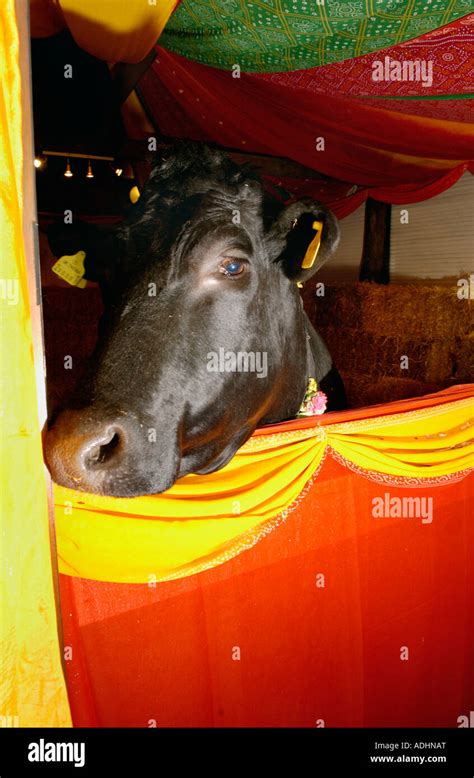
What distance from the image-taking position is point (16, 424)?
1342 millimetres

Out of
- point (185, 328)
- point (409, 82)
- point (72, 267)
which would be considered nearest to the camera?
point (185, 328)

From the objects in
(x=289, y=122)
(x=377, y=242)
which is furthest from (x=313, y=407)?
(x=377, y=242)

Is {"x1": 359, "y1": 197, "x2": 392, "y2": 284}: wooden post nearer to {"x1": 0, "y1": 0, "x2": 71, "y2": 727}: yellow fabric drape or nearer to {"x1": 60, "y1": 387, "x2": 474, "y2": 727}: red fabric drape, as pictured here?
{"x1": 60, "y1": 387, "x2": 474, "y2": 727}: red fabric drape

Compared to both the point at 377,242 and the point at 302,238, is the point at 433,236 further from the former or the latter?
the point at 302,238

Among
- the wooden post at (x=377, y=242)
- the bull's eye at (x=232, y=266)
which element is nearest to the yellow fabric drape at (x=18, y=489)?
the bull's eye at (x=232, y=266)

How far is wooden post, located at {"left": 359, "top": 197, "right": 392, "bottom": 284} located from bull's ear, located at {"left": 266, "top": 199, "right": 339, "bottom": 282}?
6.91m

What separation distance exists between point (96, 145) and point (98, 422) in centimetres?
413

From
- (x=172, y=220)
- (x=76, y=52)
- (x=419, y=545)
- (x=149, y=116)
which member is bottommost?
(x=419, y=545)

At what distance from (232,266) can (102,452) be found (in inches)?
33.7

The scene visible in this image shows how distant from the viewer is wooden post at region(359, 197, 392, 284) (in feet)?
27.7

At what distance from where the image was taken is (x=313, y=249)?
2.06 metres

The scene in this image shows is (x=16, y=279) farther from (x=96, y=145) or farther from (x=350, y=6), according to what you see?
(x=96, y=145)

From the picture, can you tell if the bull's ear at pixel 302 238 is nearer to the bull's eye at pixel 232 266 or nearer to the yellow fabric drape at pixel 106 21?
the bull's eye at pixel 232 266
